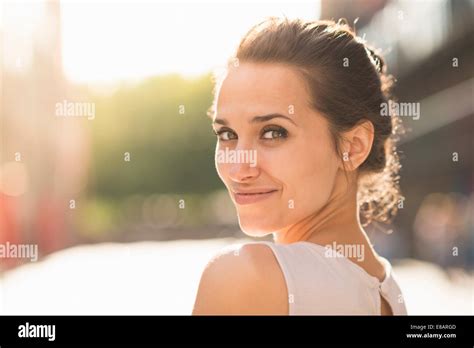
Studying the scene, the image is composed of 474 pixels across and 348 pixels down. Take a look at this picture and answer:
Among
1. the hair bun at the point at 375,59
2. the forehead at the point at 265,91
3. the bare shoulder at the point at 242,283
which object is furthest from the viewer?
the hair bun at the point at 375,59

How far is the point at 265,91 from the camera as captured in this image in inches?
80.9

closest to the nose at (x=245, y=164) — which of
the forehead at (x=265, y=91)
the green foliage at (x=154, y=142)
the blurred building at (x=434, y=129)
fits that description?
the forehead at (x=265, y=91)

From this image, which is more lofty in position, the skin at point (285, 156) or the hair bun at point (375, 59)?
the hair bun at point (375, 59)

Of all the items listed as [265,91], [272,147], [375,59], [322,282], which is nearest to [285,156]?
[272,147]

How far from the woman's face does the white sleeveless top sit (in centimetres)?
22

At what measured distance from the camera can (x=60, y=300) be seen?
11.1 meters

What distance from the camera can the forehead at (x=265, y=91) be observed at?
6.74ft

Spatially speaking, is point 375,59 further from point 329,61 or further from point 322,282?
point 322,282

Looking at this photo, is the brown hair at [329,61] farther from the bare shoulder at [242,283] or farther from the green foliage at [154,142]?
the green foliage at [154,142]

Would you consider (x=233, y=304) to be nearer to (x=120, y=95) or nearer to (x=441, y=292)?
(x=441, y=292)

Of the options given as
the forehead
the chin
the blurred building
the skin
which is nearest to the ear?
the skin

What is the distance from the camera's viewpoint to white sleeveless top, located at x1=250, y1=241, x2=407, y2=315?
71.9 inches

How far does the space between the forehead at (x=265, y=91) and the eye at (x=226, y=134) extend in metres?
0.09
